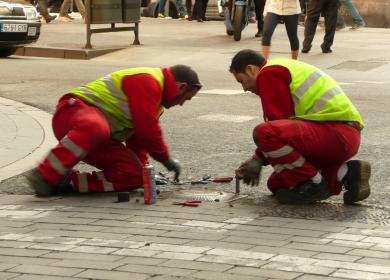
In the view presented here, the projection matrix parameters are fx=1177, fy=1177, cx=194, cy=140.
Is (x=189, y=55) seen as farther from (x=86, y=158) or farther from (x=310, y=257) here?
(x=310, y=257)

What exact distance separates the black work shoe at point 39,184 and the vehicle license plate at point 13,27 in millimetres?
10443

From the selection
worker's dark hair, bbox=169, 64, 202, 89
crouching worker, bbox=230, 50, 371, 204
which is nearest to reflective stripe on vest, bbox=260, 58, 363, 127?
crouching worker, bbox=230, 50, 371, 204

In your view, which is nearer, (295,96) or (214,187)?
(295,96)

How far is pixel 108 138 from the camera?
7.79m

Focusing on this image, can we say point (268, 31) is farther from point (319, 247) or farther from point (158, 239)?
point (319, 247)

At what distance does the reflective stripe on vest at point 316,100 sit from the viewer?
297 inches

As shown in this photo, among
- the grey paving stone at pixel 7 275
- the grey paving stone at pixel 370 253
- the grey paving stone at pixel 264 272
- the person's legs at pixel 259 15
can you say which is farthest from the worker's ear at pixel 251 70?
the person's legs at pixel 259 15

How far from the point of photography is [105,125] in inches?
304

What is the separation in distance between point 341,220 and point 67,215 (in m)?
1.67

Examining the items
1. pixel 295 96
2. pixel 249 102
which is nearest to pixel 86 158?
pixel 295 96

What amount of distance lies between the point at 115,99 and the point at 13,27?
10565mm

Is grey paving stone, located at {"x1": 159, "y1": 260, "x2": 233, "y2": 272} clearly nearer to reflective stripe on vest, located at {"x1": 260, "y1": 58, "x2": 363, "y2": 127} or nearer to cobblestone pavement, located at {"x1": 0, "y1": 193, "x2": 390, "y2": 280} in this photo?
cobblestone pavement, located at {"x1": 0, "y1": 193, "x2": 390, "y2": 280}

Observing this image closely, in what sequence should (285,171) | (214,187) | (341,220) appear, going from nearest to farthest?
1. (341,220)
2. (285,171)
3. (214,187)

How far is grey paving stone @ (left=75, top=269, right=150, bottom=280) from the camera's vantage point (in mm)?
5656
